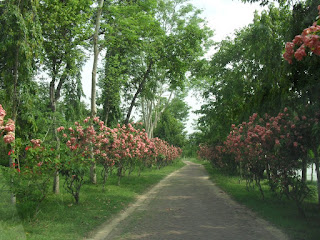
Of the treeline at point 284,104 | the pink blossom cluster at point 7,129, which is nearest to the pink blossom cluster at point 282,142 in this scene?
the treeline at point 284,104

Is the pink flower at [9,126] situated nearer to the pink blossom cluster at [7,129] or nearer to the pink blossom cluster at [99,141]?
the pink blossom cluster at [7,129]

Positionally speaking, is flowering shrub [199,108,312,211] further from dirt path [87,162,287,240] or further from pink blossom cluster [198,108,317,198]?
dirt path [87,162,287,240]

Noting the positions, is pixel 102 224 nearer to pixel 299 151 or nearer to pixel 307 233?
pixel 307 233

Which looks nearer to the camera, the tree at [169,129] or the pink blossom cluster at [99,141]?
the pink blossom cluster at [99,141]

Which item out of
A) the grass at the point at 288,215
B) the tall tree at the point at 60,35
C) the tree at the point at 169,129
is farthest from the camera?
the tree at the point at 169,129

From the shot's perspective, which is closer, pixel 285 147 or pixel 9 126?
pixel 9 126

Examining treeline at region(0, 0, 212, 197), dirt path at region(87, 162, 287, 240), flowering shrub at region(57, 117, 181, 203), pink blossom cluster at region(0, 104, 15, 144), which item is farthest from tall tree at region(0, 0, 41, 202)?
dirt path at region(87, 162, 287, 240)

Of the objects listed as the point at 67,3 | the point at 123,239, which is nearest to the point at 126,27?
the point at 67,3

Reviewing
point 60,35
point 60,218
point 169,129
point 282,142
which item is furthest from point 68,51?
point 169,129

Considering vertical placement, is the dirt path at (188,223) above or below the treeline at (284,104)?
below

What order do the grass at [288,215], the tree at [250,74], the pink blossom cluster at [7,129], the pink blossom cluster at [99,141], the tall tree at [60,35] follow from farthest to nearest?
1. the tall tree at [60,35]
2. the pink blossom cluster at [99,141]
3. the tree at [250,74]
4. the grass at [288,215]
5. the pink blossom cluster at [7,129]

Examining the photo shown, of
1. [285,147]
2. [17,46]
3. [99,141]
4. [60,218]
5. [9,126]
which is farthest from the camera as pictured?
[99,141]

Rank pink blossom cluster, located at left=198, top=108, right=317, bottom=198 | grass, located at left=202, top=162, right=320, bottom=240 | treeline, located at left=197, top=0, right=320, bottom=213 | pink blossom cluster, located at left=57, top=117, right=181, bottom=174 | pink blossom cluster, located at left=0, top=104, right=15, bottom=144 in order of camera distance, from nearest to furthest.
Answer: pink blossom cluster, located at left=0, top=104, right=15, bottom=144 → treeline, located at left=197, top=0, right=320, bottom=213 → grass, located at left=202, top=162, right=320, bottom=240 → pink blossom cluster, located at left=198, top=108, right=317, bottom=198 → pink blossom cluster, located at left=57, top=117, right=181, bottom=174

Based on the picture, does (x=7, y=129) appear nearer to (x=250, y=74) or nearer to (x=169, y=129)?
(x=250, y=74)
